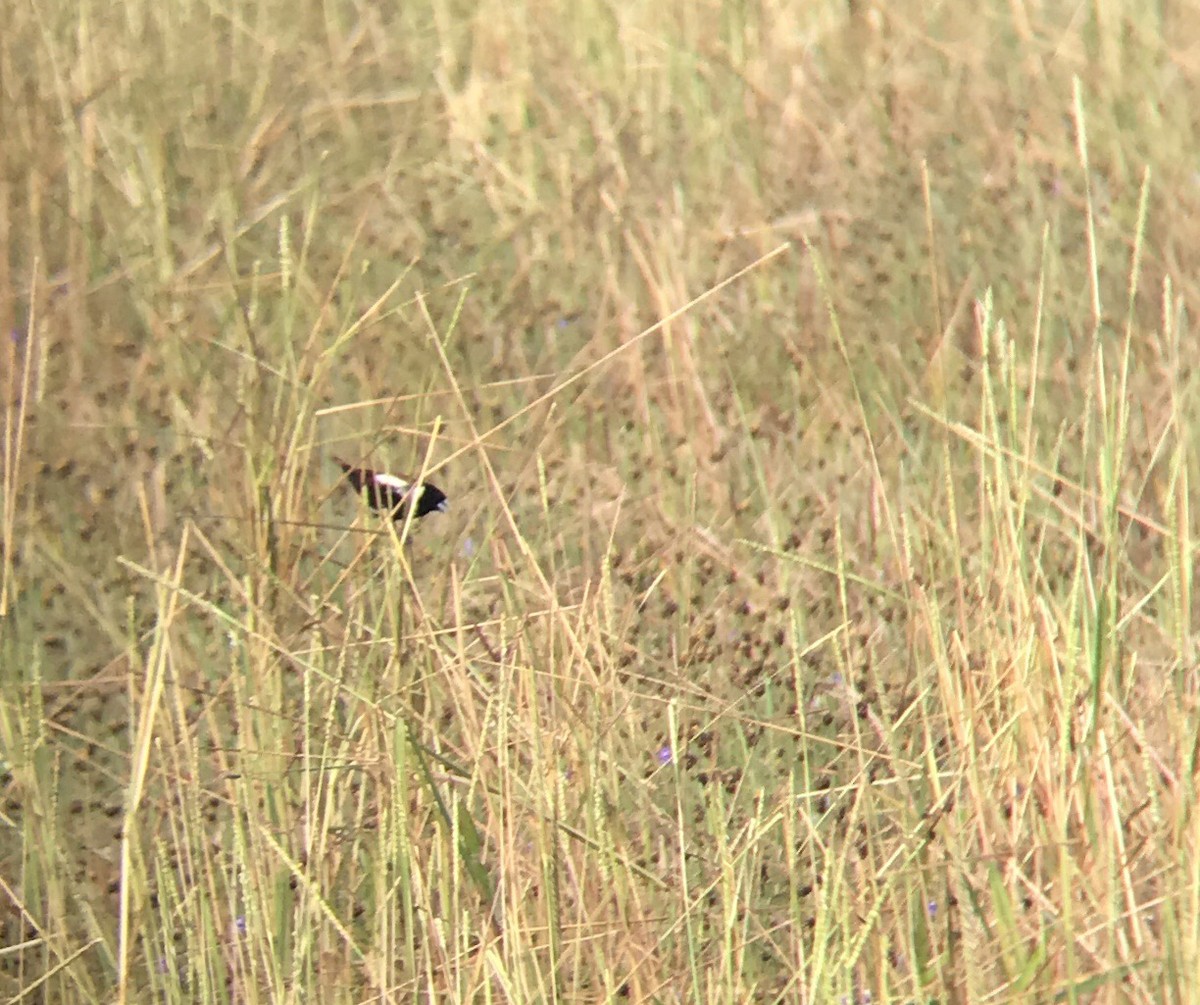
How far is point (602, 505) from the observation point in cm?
228

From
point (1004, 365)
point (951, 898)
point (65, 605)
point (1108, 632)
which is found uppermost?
point (1004, 365)

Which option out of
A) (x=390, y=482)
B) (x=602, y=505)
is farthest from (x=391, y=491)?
(x=602, y=505)

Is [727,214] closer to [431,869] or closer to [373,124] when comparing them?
[373,124]

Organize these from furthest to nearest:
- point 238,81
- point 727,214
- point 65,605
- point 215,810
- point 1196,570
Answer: point 238,81
point 727,214
point 65,605
point 1196,570
point 215,810

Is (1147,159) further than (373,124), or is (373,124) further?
(373,124)

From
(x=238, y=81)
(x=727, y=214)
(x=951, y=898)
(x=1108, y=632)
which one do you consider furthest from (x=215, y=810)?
(x=238, y=81)

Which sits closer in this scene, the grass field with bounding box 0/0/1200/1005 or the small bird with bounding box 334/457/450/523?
the grass field with bounding box 0/0/1200/1005

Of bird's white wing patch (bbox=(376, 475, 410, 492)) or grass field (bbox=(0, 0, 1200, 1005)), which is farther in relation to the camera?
bird's white wing patch (bbox=(376, 475, 410, 492))

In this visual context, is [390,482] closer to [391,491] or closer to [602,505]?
[391,491]

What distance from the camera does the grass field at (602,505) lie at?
134cm

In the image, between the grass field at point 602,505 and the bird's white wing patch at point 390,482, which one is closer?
the grass field at point 602,505

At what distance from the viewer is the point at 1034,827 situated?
4.50 ft

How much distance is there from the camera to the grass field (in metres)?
1.34

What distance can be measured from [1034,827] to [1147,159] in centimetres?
195
